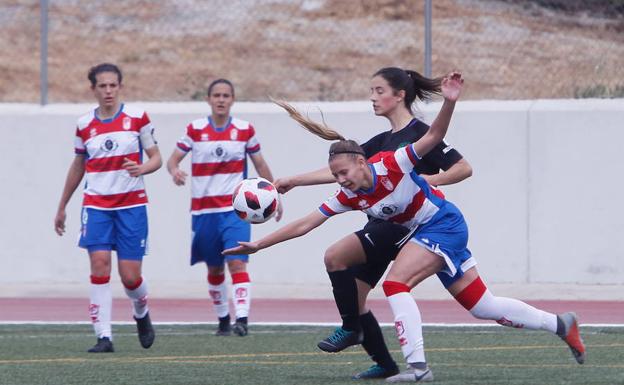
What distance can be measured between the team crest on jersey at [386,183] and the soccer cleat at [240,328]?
3.68 metres

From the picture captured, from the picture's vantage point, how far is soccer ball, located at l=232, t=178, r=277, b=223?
7734 millimetres

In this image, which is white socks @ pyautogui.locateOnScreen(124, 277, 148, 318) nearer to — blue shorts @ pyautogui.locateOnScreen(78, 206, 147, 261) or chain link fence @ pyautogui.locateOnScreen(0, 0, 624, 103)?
blue shorts @ pyautogui.locateOnScreen(78, 206, 147, 261)

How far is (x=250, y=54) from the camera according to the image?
18.8 metres

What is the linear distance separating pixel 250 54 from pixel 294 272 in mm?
5029

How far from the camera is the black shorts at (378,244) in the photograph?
7.71 m

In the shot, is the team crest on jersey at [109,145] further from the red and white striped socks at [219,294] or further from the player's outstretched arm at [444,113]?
the player's outstretched arm at [444,113]

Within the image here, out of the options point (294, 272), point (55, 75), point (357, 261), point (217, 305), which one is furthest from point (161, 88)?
point (357, 261)

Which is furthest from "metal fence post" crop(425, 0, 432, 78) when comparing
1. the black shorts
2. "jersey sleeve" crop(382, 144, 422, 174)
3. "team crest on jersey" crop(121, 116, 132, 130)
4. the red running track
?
"jersey sleeve" crop(382, 144, 422, 174)

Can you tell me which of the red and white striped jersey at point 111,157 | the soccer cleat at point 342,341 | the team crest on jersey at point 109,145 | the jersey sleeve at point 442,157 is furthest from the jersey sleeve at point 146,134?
the soccer cleat at point 342,341

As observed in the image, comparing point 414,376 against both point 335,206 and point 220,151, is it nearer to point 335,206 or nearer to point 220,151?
point 335,206

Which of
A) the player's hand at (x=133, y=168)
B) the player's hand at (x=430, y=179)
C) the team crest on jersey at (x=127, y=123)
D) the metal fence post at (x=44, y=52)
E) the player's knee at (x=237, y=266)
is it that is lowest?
the player's knee at (x=237, y=266)

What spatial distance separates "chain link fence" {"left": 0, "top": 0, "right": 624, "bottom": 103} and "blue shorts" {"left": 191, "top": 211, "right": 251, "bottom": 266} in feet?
15.8

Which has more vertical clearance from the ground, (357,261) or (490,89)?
(490,89)

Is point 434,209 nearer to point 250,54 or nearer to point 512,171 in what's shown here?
point 512,171
